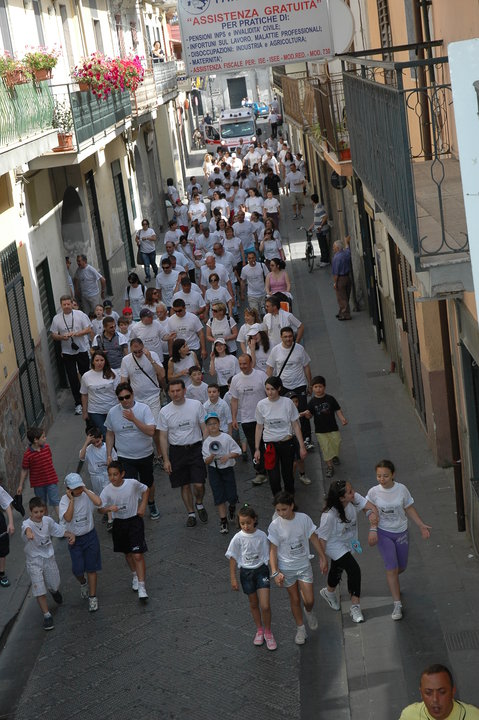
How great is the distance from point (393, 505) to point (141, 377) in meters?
4.99

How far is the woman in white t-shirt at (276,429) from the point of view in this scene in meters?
11.4

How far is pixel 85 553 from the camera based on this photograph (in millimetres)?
10219

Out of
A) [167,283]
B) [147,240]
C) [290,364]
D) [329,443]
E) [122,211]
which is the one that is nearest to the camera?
[329,443]

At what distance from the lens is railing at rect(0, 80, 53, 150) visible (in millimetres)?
14016

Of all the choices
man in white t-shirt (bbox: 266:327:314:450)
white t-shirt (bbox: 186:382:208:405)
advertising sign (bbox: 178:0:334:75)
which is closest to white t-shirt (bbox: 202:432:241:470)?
white t-shirt (bbox: 186:382:208:405)

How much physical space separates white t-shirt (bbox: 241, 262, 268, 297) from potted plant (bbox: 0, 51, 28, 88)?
496 cm

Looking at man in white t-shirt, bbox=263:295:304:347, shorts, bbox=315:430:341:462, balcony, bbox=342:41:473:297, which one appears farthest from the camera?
man in white t-shirt, bbox=263:295:304:347

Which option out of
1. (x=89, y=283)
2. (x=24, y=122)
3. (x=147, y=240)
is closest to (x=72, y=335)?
(x=24, y=122)

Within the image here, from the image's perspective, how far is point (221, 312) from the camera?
14.7 metres

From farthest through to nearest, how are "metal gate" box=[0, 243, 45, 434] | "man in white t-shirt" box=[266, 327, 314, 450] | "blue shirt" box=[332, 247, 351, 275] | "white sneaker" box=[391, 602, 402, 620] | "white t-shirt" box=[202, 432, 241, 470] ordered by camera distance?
"blue shirt" box=[332, 247, 351, 275] → "metal gate" box=[0, 243, 45, 434] → "man in white t-shirt" box=[266, 327, 314, 450] → "white t-shirt" box=[202, 432, 241, 470] → "white sneaker" box=[391, 602, 402, 620]

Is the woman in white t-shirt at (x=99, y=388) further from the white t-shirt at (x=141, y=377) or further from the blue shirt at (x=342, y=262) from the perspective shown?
the blue shirt at (x=342, y=262)

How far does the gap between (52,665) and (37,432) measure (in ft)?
9.33

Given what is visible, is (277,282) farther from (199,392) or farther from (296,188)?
(296,188)

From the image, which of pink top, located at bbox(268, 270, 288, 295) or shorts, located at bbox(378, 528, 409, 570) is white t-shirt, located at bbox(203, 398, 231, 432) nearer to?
shorts, located at bbox(378, 528, 409, 570)
